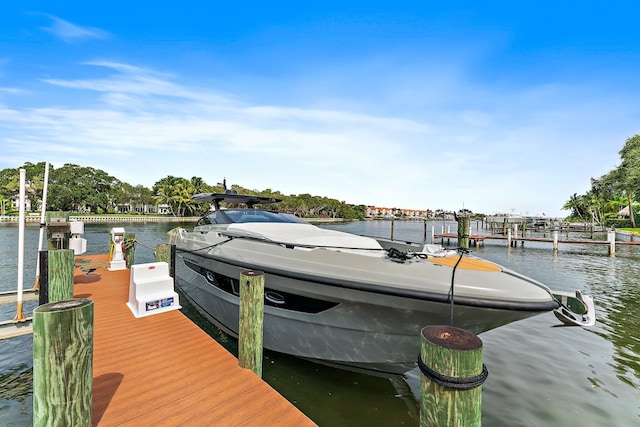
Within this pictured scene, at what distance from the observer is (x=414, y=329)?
3449 millimetres

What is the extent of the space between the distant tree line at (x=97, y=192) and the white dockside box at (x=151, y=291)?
47.3m

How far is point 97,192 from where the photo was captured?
6366cm

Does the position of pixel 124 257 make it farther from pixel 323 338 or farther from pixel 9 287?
pixel 323 338

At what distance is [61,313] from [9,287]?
11342 mm

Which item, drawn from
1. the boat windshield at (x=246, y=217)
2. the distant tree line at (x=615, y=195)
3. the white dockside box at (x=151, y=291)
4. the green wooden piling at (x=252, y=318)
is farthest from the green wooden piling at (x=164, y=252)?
the distant tree line at (x=615, y=195)

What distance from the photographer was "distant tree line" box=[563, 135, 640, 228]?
1161 inches

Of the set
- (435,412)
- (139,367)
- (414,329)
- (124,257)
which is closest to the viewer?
(435,412)

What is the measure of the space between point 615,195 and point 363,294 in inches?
2925

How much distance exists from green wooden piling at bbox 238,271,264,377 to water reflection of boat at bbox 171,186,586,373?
653 mm

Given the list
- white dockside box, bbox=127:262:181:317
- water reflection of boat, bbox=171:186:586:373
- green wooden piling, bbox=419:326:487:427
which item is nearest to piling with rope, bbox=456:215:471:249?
water reflection of boat, bbox=171:186:586:373

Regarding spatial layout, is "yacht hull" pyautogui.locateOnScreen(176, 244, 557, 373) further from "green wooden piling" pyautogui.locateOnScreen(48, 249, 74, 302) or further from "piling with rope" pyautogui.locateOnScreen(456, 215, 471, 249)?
"piling with rope" pyautogui.locateOnScreen(456, 215, 471, 249)

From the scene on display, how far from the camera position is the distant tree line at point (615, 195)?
96.8 ft

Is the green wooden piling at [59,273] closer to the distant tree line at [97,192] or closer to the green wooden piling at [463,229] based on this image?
the green wooden piling at [463,229]

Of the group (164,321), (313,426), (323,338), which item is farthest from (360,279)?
(164,321)
